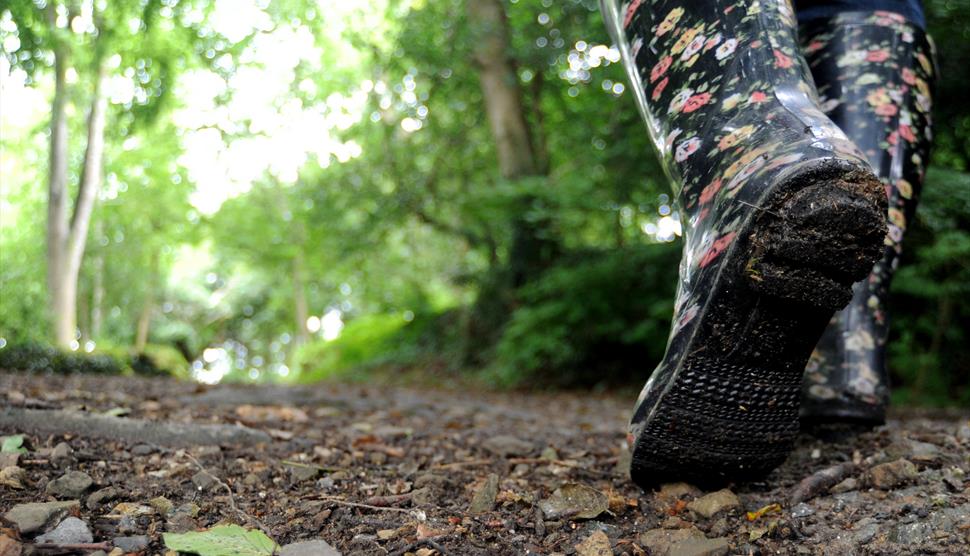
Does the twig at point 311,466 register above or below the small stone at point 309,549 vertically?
above

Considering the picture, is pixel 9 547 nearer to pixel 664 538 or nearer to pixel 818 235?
pixel 664 538

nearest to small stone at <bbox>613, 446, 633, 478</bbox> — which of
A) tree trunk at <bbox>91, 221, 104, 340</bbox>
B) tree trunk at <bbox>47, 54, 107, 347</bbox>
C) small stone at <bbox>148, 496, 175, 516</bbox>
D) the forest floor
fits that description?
the forest floor

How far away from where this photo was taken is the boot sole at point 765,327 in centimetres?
92

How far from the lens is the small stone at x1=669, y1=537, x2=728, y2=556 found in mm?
959

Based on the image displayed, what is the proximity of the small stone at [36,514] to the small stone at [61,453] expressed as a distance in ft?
0.78

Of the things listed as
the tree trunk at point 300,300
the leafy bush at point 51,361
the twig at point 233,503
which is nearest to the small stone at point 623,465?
the twig at point 233,503

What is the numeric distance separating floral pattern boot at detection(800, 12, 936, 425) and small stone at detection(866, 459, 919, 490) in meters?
0.18

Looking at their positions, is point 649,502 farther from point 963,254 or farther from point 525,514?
point 963,254

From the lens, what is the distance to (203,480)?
120 cm

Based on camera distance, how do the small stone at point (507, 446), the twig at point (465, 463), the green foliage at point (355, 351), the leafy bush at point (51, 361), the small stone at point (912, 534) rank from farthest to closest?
the green foliage at point (355, 351)
the leafy bush at point (51, 361)
the small stone at point (507, 446)
the twig at point (465, 463)
the small stone at point (912, 534)

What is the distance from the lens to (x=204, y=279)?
22.0 metres

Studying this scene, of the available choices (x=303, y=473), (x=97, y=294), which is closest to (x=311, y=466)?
(x=303, y=473)

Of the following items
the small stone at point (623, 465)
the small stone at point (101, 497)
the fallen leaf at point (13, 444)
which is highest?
the fallen leaf at point (13, 444)

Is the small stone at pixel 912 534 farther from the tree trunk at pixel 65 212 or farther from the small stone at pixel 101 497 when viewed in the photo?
the tree trunk at pixel 65 212
